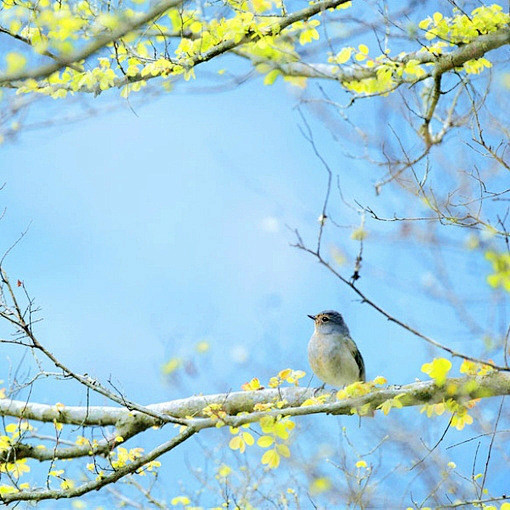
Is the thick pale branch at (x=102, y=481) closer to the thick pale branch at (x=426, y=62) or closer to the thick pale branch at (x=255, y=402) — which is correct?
the thick pale branch at (x=255, y=402)

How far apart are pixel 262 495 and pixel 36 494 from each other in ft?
6.78

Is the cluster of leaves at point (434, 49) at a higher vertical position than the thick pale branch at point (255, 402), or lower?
higher

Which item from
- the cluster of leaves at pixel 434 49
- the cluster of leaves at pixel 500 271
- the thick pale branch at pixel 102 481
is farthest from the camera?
the cluster of leaves at pixel 434 49

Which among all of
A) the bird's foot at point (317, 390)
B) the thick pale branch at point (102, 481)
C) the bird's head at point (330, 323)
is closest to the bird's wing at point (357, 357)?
the bird's head at point (330, 323)

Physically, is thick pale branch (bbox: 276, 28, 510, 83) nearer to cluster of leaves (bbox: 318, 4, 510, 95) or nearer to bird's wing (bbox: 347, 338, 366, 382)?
cluster of leaves (bbox: 318, 4, 510, 95)

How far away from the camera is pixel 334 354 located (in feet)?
19.7

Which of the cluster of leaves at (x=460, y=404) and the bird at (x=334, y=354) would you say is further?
the bird at (x=334, y=354)

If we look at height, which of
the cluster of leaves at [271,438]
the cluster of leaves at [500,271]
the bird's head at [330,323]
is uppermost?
the bird's head at [330,323]

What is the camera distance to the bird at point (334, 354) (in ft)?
19.7

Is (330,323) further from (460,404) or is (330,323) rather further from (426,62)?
(426,62)

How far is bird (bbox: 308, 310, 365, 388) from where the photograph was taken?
6.02m

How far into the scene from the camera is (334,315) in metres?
6.32

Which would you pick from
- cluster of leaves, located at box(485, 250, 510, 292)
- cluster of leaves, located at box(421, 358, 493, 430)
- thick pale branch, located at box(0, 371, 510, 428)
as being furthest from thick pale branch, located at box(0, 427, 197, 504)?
cluster of leaves, located at box(485, 250, 510, 292)

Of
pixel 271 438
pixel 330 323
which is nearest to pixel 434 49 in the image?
pixel 330 323
